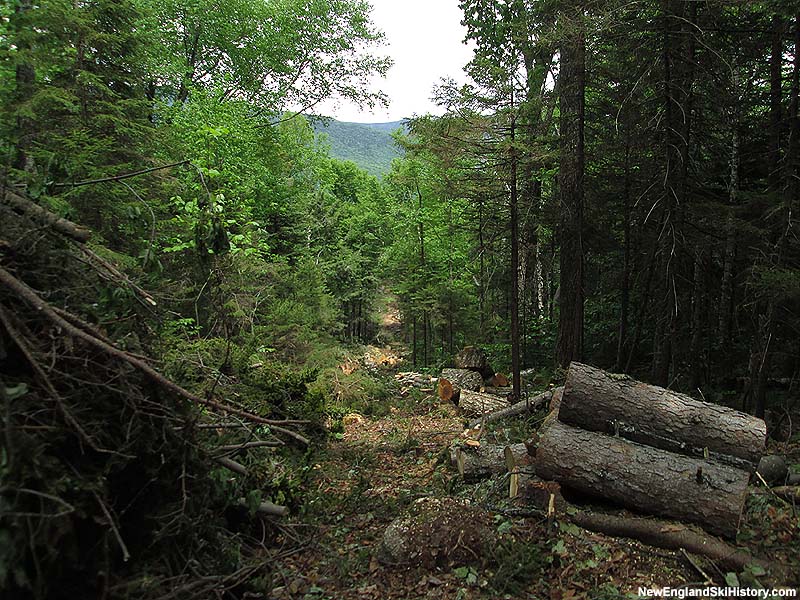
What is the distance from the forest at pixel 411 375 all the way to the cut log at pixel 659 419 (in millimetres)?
35

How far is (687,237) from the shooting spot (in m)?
8.48

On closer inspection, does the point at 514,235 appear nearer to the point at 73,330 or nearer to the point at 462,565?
the point at 462,565

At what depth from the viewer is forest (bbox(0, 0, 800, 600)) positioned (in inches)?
97.4

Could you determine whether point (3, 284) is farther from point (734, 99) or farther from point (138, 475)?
point (734, 99)

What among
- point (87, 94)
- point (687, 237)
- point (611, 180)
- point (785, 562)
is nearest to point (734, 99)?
point (687, 237)

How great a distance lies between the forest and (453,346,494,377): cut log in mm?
105

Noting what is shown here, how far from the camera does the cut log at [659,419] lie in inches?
181

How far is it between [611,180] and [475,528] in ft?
33.5

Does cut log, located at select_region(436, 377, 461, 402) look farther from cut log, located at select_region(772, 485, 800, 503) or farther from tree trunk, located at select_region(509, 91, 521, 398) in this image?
cut log, located at select_region(772, 485, 800, 503)

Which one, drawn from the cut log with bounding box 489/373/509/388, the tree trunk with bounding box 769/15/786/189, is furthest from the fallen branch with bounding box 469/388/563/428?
the tree trunk with bounding box 769/15/786/189

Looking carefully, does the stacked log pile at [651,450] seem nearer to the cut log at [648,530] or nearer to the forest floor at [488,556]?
the cut log at [648,530]

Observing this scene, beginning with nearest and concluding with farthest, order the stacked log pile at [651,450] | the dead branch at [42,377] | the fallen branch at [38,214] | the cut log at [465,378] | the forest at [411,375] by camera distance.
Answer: the dead branch at [42,377] < the forest at [411,375] < the fallen branch at [38,214] < the stacked log pile at [651,450] < the cut log at [465,378]

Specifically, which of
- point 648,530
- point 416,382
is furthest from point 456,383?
point 648,530

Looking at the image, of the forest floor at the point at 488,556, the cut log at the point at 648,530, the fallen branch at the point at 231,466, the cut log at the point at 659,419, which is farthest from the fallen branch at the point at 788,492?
the fallen branch at the point at 231,466
